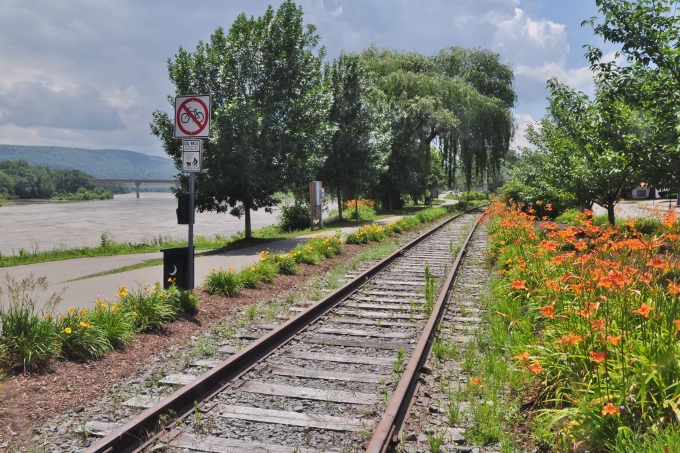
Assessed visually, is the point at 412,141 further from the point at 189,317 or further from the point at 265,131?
the point at 189,317

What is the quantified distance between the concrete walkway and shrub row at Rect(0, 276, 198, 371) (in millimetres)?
864

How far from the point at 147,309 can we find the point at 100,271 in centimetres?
629

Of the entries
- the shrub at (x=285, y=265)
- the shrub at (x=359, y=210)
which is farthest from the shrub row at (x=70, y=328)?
the shrub at (x=359, y=210)

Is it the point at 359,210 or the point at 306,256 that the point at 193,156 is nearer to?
the point at 306,256

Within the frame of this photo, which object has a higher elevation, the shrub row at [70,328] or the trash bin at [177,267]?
the trash bin at [177,267]

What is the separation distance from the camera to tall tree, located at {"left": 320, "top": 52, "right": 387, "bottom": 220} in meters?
29.0

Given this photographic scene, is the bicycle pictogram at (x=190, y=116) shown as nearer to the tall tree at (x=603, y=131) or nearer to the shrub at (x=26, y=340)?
the shrub at (x=26, y=340)

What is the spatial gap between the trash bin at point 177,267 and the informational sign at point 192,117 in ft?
5.92

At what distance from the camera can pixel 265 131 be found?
19.0 m

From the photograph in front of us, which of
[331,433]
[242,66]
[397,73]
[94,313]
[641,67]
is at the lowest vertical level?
[331,433]

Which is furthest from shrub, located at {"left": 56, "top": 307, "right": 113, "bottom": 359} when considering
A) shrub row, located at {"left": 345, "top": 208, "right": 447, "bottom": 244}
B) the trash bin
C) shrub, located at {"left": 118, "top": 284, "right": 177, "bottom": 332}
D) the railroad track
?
shrub row, located at {"left": 345, "top": 208, "right": 447, "bottom": 244}

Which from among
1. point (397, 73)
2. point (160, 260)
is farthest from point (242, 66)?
point (397, 73)

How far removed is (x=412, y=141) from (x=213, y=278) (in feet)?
94.6

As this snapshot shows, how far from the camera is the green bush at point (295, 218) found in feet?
89.6
